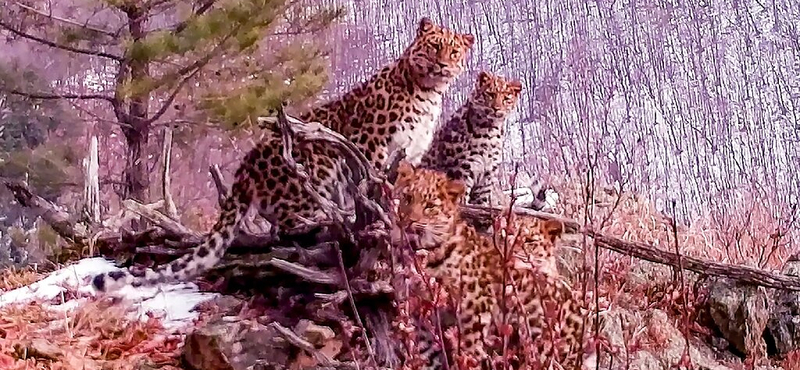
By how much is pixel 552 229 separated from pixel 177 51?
0.72m

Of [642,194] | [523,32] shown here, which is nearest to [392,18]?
[523,32]

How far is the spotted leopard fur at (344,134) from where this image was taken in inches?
54.8

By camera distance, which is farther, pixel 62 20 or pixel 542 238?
pixel 62 20

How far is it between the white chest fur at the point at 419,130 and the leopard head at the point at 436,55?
3 cm

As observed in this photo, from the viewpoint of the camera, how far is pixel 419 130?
4.83ft

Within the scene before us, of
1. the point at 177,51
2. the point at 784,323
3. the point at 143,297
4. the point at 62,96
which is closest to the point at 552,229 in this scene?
the point at 784,323

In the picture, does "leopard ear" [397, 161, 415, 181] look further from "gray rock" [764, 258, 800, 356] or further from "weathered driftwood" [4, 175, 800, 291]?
"gray rock" [764, 258, 800, 356]

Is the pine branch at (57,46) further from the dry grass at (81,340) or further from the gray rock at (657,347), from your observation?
the gray rock at (657,347)

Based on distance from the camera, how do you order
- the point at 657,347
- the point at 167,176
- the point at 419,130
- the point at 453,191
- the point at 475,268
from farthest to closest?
the point at 167,176, the point at 419,130, the point at 657,347, the point at 453,191, the point at 475,268

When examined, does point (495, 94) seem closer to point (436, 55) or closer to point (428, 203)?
point (436, 55)

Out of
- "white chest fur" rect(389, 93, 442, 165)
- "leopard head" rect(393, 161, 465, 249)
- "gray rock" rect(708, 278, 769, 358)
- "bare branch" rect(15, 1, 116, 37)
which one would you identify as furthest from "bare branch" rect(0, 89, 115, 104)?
"gray rock" rect(708, 278, 769, 358)

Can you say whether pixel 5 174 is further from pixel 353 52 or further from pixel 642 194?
pixel 642 194

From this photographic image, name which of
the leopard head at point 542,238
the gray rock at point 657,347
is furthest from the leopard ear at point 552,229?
the gray rock at point 657,347

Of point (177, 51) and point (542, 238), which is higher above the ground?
point (177, 51)
